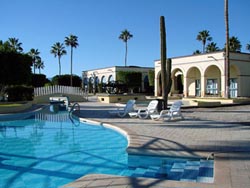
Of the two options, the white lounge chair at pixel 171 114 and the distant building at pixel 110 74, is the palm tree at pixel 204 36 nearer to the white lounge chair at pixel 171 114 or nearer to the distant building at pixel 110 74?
the distant building at pixel 110 74

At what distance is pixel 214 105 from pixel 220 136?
13.5m

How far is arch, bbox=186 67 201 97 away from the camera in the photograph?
119ft

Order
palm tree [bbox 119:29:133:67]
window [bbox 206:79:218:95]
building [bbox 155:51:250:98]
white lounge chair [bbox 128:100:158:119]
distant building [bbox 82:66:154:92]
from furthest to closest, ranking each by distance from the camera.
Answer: palm tree [bbox 119:29:133:67], distant building [bbox 82:66:154:92], window [bbox 206:79:218:95], building [bbox 155:51:250:98], white lounge chair [bbox 128:100:158:119]

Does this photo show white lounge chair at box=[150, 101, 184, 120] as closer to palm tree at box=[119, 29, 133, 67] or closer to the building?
the building

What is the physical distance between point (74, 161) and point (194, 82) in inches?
1205

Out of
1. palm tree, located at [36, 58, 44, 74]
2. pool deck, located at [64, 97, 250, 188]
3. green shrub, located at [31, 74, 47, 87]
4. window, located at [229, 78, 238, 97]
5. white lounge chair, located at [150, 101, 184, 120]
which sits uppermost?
palm tree, located at [36, 58, 44, 74]

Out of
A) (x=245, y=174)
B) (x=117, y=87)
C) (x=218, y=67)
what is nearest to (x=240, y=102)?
(x=218, y=67)

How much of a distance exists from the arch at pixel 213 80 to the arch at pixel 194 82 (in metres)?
1.48

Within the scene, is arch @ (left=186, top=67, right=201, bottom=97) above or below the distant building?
below

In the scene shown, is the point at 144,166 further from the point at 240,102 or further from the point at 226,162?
the point at 240,102

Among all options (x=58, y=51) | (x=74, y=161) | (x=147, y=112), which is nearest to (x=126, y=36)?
(x=58, y=51)

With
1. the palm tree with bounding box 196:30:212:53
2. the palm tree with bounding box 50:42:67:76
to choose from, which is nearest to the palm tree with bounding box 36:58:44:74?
the palm tree with bounding box 50:42:67:76

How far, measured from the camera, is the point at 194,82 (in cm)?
3681

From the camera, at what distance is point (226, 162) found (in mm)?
6254
